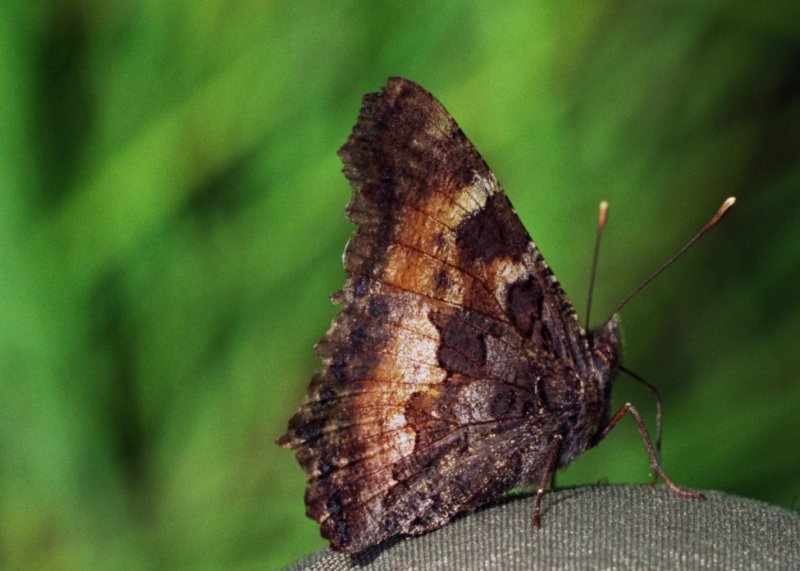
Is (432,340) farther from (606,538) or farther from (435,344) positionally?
(606,538)

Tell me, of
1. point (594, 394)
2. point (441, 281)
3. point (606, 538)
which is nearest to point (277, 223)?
point (441, 281)

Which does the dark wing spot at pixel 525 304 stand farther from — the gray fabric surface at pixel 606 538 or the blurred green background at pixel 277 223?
the blurred green background at pixel 277 223

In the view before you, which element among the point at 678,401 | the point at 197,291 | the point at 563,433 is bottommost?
the point at 563,433

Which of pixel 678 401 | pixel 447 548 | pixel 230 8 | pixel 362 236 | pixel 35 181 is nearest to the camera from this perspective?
pixel 447 548

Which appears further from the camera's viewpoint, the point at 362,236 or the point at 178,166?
the point at 178,166

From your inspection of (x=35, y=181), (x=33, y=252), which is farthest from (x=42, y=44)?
(x=33, y=252)

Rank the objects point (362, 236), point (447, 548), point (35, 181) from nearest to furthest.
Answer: point (447, 548) → point (362, 236) → point (35, 181)

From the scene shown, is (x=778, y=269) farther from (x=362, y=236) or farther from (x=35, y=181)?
(x=35, y=181)

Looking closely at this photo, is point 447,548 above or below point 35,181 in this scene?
below

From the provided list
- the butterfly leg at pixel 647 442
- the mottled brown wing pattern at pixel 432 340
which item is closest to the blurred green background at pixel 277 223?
the mottled brown wing pattern at pixel 432 340
